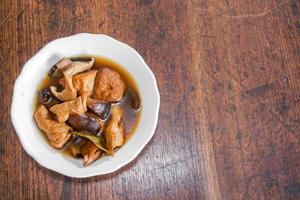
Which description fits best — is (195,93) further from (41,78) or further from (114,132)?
(41,78)

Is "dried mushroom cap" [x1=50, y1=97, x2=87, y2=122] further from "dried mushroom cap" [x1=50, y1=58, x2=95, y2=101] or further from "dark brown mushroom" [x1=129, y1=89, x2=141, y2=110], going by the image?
"dark brown mushroom" [x1=129, y1=89, x2=141, y2=110]

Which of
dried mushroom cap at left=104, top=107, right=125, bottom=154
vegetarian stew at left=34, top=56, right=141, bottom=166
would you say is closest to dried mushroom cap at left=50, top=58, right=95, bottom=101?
vegetarian stew at left=34, top=56, right=141, bottom=166

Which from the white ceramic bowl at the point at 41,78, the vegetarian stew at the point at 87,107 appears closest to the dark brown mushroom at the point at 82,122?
the vegetarian stew at the point at 87,107

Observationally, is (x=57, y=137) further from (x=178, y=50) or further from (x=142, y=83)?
(x=178, y=50)

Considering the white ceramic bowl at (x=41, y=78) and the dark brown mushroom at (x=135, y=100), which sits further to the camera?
the dark brown mushroom at (x=135, y=100)

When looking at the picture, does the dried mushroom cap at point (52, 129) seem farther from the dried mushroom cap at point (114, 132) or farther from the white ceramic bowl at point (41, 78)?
the dried mushroom cap at point (114, 132)

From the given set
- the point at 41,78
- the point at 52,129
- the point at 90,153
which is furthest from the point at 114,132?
the point at 41,78
